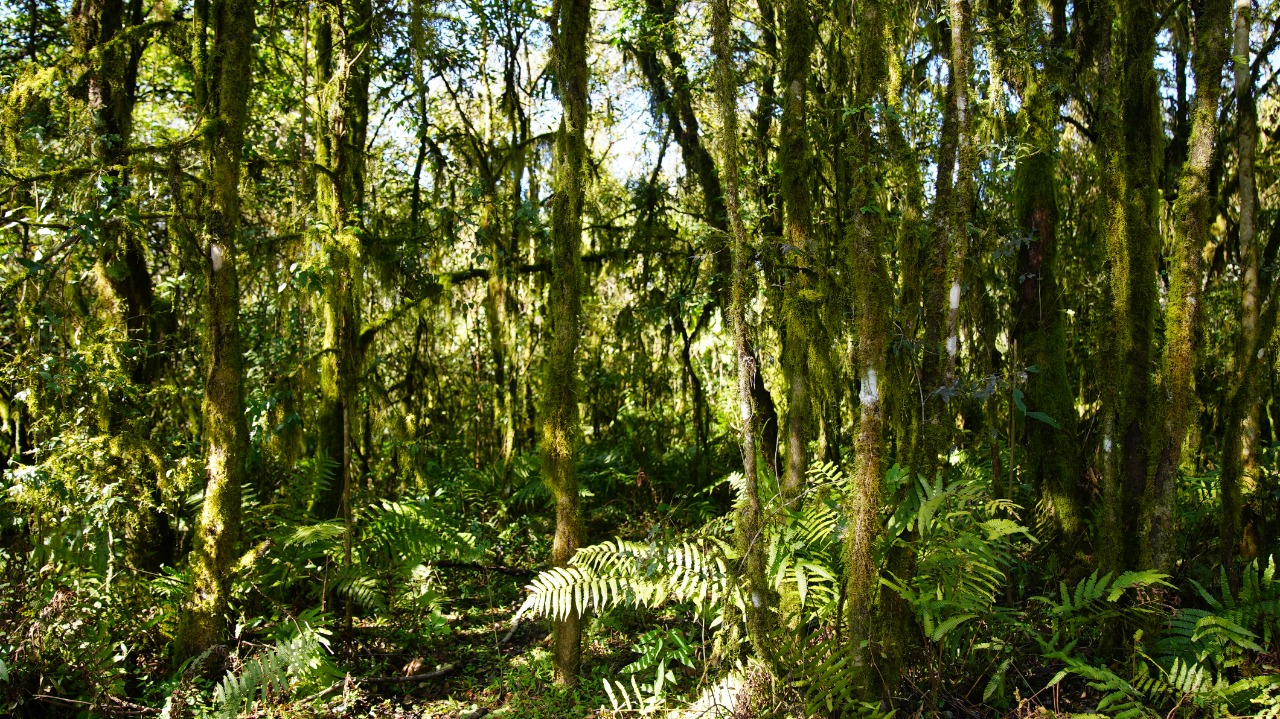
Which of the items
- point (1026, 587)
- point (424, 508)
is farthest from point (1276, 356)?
point (424, 508)

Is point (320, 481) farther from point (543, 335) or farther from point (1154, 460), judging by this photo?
point (1154, 460)

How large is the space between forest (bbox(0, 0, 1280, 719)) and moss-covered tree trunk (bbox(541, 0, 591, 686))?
0.02m

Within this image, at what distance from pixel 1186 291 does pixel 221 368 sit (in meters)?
4.91

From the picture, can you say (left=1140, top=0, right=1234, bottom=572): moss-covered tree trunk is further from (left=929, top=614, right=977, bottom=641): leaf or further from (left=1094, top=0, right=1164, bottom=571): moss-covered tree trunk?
(left=929, top=614, right=977, bottom=641): leaf

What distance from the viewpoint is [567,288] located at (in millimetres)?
3971

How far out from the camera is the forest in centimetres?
331

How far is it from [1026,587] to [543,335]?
15.0 feet

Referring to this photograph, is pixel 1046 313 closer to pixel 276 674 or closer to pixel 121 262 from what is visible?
pixel 276 674

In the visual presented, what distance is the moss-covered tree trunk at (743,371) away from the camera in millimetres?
3102

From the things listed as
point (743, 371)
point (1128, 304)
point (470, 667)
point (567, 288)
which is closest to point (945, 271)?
point (743, 371)

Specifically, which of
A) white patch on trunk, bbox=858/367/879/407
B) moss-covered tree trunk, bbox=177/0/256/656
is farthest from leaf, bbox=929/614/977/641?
moss-covered tree trunk, bbox=177/0/256/656

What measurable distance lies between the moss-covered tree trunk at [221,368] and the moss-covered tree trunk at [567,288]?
5.57 ft

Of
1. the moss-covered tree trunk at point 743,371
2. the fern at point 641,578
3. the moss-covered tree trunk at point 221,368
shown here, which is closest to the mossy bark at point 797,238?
the fern at point 641,578

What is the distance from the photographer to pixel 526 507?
7254 mm
